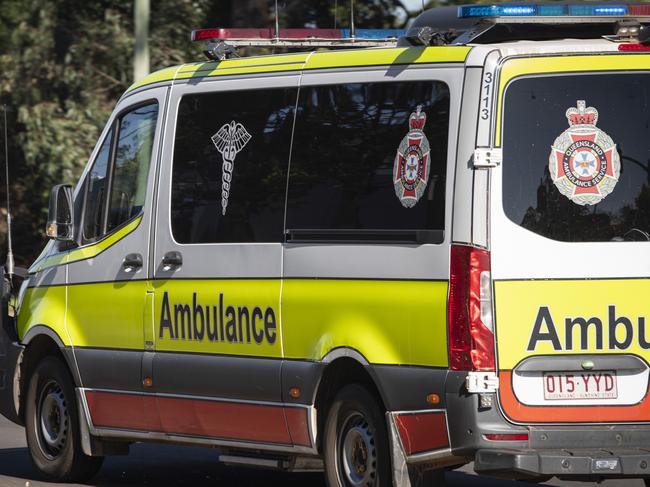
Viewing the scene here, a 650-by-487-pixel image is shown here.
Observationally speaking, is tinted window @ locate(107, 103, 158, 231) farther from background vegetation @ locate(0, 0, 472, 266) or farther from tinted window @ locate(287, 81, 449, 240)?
background vegetation @ locate(0, 0, 472, 266)

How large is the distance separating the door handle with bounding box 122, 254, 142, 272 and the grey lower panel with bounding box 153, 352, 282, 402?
533 millimetres

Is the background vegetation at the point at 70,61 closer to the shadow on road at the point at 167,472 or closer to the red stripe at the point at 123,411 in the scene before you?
the shadow on road at the point at 167,472

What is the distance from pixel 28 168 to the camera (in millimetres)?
20328

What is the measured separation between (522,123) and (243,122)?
1.93 m

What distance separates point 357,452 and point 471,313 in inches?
47.6

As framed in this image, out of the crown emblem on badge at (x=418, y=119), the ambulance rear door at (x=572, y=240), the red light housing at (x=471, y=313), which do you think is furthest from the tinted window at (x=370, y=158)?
the ambulance rear door at (x=572, y=240)

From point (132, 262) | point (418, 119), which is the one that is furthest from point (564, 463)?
point (132, 262)

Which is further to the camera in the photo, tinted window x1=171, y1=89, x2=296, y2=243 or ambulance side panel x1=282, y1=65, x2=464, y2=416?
tinted window x1=171, y1=89, x2=296, y2=243

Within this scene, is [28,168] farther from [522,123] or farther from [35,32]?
[522,123]

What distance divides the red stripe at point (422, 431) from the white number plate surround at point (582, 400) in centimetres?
37

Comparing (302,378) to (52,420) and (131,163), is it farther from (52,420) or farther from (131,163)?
(52,420)

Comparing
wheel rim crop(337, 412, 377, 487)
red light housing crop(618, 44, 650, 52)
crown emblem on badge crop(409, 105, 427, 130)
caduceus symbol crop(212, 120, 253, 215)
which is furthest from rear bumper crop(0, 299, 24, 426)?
red light housing crop(618, 44, 650, 52)

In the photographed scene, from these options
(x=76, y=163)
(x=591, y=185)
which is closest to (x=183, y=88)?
(x=591, y=185)

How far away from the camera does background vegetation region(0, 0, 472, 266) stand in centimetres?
1906
